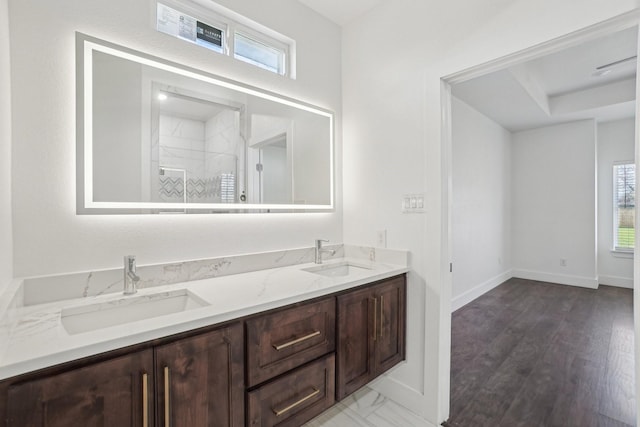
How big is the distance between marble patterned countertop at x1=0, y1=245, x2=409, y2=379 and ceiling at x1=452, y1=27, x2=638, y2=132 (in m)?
2.62

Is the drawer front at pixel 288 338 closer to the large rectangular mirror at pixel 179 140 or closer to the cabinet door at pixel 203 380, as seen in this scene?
the cabinet door at pixel 203 380

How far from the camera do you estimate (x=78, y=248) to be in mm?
1320

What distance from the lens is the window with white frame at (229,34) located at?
1641mm

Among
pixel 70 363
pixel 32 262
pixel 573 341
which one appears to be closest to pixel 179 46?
pixel 32 262

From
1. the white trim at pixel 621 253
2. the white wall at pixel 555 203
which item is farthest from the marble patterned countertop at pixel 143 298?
the white trim at pixel 621 253

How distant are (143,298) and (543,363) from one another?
2979 mm

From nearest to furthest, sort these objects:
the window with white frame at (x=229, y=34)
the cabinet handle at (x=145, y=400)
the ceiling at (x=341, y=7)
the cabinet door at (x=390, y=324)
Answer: the cabinet handle at (x=145, y=400)
the window with white frame at (x=229, y=34)
the cabinet door at (x=390, y=324)
the ceiling at (x=341, y=7)

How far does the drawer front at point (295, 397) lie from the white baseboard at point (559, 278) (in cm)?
510

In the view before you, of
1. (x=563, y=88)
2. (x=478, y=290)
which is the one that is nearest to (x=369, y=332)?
(x=478, y=290)

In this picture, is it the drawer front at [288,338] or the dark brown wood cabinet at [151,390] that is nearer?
the dark brown wood cabinet at [151,390]

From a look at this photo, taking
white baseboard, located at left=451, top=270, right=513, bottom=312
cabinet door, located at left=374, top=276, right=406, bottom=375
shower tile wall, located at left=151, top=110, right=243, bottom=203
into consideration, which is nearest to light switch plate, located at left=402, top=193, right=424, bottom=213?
cabinet door, located at left=374, top=276, right=406, bottom=375

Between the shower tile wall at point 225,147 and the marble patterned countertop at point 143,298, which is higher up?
the shower tile wall at point 225,147

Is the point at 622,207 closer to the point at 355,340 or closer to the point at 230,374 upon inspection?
the point at 355,340

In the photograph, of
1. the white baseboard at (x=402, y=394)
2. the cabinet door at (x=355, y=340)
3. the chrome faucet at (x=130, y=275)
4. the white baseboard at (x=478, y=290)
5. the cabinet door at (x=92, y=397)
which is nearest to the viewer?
the cabinet door at (x=92, y=397)
